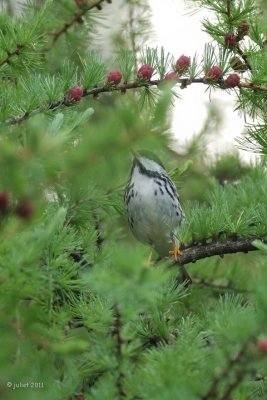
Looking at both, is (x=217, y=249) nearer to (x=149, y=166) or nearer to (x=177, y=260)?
(x=177, y=260)

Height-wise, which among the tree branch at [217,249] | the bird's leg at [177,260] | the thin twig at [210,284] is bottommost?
the thin twig at [210,284]

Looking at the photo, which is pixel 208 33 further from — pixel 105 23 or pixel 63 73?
pixel 105 23

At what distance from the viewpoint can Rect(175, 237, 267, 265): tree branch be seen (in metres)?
2.26

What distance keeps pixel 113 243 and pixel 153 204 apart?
1235 mm

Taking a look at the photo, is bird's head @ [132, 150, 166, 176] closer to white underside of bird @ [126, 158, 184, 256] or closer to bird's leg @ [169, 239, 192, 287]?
white underside of bird @ [126, 158, 184, 256]

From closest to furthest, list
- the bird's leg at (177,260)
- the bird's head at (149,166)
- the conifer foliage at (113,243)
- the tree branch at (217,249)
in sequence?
1. the conifer foliage at (113,243)
2. the tree branch at (217,249)
3. the bird's leg at (177,260)
4. the bird's head at (149,166)

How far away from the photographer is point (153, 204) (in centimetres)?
322

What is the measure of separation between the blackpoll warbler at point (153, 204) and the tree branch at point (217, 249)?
75cm

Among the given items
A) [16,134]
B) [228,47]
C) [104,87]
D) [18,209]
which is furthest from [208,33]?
[18,209]

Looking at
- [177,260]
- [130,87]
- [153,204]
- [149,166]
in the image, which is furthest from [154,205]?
[130,87]

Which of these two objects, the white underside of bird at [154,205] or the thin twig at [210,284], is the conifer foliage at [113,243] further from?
the white underside of bird at [154,205]

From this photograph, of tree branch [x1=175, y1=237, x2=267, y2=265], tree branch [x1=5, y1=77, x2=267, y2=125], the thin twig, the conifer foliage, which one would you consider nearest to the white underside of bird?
the conifer foliage

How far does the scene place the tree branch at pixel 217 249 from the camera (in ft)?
7.43

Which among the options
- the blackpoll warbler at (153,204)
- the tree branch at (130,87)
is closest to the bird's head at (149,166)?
the blackpoll warbler at (153,204)
